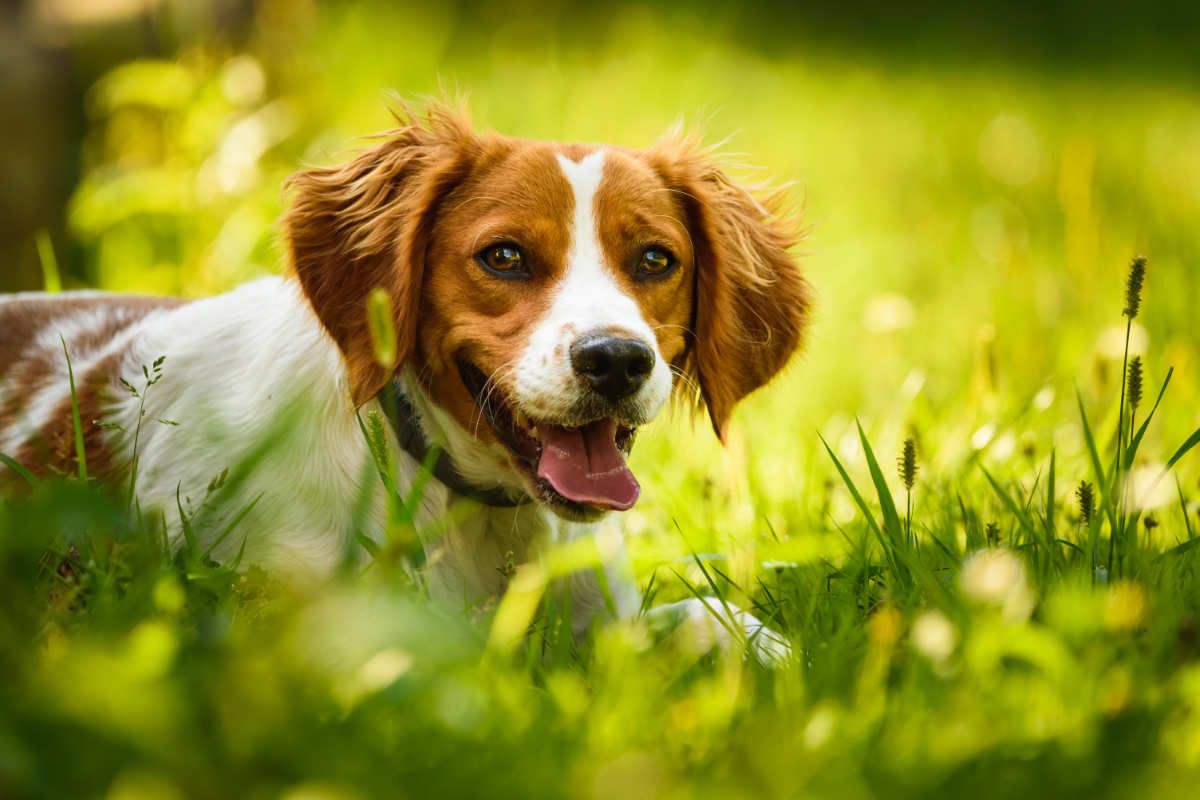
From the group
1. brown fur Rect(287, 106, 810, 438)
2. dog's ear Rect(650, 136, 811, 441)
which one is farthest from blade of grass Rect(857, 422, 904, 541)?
dog's ear Rect(650, 136, 811, 441)

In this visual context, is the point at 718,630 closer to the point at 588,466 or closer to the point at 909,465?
the point at 588,466

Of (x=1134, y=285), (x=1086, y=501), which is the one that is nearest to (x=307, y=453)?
(x=1086, y=501)

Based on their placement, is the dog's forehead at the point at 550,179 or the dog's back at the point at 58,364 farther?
the dog's back at the point at 58,364

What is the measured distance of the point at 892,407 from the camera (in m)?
4.55

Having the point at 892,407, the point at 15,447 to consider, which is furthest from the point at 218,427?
the point at 892,407

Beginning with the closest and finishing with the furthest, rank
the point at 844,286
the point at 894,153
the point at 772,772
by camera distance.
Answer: the point at 772,772 → the point at 844,286 → the point at 894,153

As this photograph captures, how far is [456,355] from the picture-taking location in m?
2.95

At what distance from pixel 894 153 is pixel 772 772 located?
778 cm

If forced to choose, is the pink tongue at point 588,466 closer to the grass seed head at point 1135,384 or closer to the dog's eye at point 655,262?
the dog's eye at point 655,262

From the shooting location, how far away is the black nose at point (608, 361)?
272 cm

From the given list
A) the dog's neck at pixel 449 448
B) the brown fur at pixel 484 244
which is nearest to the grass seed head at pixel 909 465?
the brown fur at pixel 484 244

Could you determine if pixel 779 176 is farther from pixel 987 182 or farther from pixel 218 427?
pixel 218 427

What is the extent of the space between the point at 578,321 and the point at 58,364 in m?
1.50

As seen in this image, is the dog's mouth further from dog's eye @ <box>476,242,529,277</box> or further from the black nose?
dog's eye @ <box>476,242,529,277</box>
